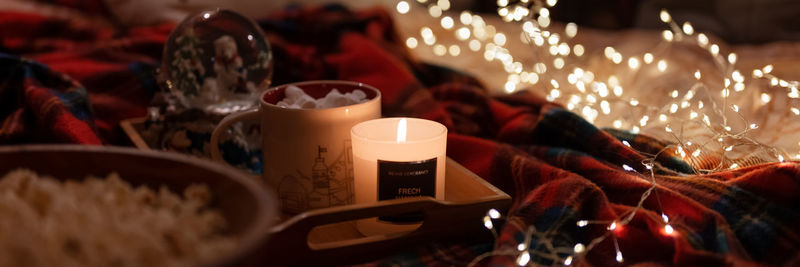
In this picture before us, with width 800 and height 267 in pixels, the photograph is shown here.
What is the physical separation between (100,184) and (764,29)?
1.61 m

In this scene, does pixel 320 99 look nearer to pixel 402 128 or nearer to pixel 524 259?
pixel 402 128

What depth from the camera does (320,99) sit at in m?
0.70

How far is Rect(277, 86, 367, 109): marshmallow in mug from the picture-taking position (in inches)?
27.0

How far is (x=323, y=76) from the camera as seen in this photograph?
4.05 feet

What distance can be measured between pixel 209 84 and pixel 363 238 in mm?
368

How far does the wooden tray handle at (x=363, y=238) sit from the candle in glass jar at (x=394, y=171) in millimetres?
16

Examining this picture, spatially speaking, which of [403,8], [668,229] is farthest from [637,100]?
[403,8]

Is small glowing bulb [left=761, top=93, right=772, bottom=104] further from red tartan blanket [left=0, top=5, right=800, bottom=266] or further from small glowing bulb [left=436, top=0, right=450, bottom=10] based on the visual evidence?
small glowing bulb [left=436, top=0, right=450, bottom=10]

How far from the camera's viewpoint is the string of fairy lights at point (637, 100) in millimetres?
648

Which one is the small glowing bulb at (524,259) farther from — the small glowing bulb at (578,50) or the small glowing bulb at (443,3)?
the small glowing bulb at (443,3)

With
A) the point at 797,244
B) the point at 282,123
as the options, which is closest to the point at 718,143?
the point at 797,244

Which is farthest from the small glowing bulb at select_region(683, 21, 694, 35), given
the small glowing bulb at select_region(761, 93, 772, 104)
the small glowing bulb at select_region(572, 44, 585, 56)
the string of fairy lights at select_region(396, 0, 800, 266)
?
the small glowing bulb at select_region(572, 44, 585, 56)

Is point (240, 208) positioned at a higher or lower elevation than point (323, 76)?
higher

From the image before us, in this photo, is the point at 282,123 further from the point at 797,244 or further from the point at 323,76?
the point at 323,76
